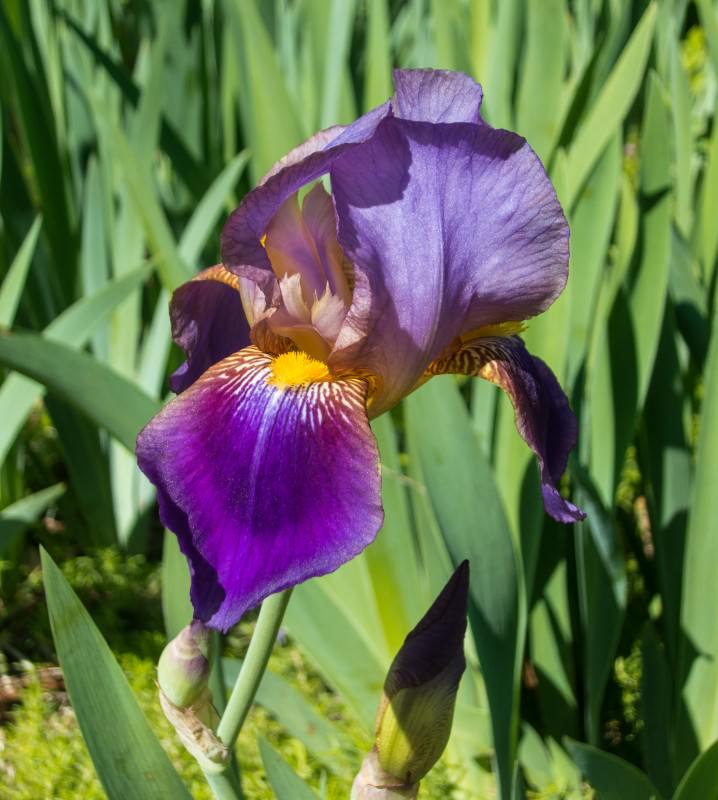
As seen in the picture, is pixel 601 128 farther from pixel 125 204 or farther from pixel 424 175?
pixel 125 204

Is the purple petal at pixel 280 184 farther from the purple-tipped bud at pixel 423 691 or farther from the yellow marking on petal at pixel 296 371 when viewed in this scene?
the purple-tipped bud at pixel 423 691

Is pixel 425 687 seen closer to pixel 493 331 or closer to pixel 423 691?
pixel 423 691

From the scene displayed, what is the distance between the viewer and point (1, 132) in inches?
66.3

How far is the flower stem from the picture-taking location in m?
0.65

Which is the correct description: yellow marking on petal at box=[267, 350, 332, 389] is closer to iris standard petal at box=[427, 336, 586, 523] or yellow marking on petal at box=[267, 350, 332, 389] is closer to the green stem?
iris standard petal at box=[427, 336, 586, 523]

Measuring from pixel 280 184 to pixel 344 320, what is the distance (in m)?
0.10

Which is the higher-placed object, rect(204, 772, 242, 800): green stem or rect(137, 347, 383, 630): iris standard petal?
rect(137, 347, 383, 630): iris standard petal

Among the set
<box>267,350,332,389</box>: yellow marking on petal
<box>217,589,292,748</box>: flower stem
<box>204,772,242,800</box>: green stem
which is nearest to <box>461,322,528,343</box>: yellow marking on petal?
<box>267,350,332,389</box>: yellow marking on petal

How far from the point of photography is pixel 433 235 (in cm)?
62

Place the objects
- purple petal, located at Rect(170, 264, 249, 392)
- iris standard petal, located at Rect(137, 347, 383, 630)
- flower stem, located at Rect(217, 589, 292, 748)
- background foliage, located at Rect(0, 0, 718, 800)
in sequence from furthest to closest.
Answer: background foliage, located at Rect(0, 0, 718, 800)
purple petal, located at Rect(170, 264, 249, 392)
flower stem, located at Rect(217, 589, 292, 748)
iris standard petal, located at Rect(137, 347, 383, 630)

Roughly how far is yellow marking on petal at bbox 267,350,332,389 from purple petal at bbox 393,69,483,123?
18cm

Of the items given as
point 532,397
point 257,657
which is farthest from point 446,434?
point 257,657

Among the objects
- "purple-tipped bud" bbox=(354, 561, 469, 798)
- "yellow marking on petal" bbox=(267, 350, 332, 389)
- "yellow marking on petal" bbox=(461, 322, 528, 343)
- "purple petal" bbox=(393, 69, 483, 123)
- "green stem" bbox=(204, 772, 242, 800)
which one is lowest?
"green stem" bbox=(204, 772, 242, 800)

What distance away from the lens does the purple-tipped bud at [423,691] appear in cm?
67
